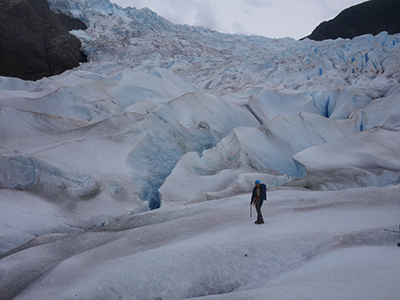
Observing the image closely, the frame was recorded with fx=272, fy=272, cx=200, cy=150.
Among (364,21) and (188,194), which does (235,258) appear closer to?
(188,194)

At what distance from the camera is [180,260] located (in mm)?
3428

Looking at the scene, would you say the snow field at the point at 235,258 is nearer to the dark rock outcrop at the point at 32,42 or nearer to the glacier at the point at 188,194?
the glacier at the point at 188,194

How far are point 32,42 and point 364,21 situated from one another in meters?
57.9

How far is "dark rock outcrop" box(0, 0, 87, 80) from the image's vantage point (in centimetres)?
1944

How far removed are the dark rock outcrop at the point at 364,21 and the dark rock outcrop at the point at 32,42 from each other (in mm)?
50173

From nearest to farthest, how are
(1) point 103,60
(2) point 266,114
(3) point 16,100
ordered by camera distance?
(3) point 16,100 → (2) point 266,114 → (1) point 103,60

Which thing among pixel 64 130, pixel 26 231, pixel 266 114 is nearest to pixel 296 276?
pixel 26 231

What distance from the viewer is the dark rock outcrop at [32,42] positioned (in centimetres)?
1944

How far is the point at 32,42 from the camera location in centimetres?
2112

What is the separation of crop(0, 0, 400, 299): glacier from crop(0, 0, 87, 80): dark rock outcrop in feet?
29.5

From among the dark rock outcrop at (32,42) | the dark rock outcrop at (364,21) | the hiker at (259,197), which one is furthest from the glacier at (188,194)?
the dark rock outcrop at (364,21)

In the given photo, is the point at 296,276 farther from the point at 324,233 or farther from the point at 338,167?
the point at 338,167

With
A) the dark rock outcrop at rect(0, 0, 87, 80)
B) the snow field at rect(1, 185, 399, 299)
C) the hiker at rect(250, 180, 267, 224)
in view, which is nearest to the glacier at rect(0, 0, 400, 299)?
the snow field at rect(1, 185, 399, 299)

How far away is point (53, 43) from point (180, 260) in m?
25.2
